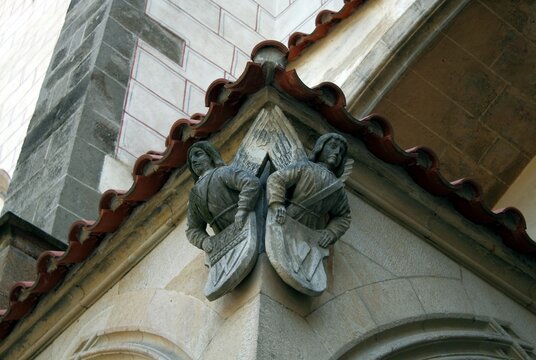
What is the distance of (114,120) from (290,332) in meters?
4.06

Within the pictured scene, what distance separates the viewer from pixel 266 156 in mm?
4414

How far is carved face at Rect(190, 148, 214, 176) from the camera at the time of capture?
14.7 ft

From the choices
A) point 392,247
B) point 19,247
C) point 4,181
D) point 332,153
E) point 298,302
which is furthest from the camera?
point 4,181

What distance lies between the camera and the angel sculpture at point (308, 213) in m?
4.04

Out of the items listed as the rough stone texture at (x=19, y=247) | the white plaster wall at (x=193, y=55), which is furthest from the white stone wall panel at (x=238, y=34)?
the rough stone texture at (x=19, y=247)

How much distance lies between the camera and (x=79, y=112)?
759 cm

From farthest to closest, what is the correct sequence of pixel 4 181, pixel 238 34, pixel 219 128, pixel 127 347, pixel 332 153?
pixel 238 34 < pixel 4 181 < pixel 219 128 < pixel 127 347 < pixel 332 153

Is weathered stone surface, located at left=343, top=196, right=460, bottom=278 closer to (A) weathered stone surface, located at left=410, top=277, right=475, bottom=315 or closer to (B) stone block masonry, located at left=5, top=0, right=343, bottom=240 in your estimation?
(A) weathered stone surface, located at left=410, top=277, right=475, bottom=315

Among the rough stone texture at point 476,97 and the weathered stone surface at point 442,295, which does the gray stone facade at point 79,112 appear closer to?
the rough stone texture at point 476,97

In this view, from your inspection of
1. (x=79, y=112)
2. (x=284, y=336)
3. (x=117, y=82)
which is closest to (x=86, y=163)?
(x=79, y=112)

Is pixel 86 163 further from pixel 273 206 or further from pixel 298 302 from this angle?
pixel 298 302

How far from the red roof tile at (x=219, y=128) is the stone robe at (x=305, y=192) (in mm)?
491

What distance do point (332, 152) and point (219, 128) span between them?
61 cm

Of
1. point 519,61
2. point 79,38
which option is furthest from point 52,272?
point 79,38
